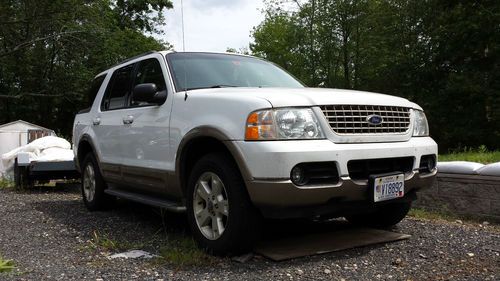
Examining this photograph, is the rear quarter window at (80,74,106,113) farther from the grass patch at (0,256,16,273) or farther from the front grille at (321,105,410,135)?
the front grille at (321,105,410,135)

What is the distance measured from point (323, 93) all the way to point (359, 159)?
62 centimetres

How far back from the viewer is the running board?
4500 millimetres

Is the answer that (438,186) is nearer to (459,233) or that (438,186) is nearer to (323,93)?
(459,233)

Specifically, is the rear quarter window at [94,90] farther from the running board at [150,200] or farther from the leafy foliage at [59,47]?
the leafy foliage at [59,47]

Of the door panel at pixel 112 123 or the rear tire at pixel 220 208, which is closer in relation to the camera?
the rear tire at pixel 220 208

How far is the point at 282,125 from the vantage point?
368 cm

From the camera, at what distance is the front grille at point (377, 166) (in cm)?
388

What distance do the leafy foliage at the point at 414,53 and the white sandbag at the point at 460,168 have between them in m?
18.5

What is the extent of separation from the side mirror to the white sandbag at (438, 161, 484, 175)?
367 cm

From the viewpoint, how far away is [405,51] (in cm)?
3116

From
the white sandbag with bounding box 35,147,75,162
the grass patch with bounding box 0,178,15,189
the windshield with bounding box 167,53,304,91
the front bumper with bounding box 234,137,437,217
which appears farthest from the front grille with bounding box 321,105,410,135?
the grass patch with bounding box 0,178,15,189

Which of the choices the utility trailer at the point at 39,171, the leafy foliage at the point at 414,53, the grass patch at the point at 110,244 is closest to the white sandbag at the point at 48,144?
the utility trailer at the point at 39,171

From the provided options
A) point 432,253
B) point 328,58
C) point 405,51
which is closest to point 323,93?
point 432,253

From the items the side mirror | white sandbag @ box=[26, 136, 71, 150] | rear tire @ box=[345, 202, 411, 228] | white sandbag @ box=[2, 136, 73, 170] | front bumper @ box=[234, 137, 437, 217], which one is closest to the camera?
front bumper @ box=[234, 137, 437, 217]
